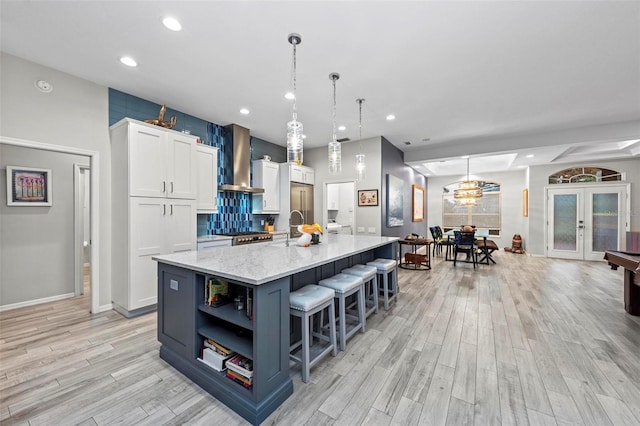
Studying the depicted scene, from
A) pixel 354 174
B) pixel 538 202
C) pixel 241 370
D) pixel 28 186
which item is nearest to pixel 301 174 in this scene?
pixel 354 174

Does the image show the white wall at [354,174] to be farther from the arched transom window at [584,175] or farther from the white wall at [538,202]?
the arched transom window at [584,175]

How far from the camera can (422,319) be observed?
303 cm

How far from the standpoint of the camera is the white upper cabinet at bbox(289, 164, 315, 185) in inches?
221

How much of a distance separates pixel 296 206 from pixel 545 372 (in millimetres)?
4602

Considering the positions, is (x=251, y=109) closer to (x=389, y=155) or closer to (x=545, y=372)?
(x=389, y=155)

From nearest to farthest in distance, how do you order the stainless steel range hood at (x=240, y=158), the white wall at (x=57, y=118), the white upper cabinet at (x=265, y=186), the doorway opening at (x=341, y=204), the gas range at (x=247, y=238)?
the white wall at (x=57, y=118) < the gas range at (x=247, y=238) < the stainless steel range hood at (x=240, y=158) < the white upper cabinet at (x=265, y=186) < the doorway opening at (x=341, y=204)

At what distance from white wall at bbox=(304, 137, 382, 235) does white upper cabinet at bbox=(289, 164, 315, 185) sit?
0.17 metres

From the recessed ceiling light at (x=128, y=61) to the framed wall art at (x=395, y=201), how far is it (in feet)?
15.3

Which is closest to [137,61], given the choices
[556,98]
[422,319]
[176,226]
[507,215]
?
[176,226]

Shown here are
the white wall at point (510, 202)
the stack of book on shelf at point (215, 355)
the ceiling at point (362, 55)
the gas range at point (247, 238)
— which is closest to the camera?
the stack of book on shelf at point (215, 355)

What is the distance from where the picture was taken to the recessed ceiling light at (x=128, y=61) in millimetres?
2680

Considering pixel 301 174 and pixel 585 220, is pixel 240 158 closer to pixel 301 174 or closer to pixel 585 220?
pixel 301 174

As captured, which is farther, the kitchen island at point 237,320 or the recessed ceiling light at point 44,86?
the recessed ceiling light at point 44,86

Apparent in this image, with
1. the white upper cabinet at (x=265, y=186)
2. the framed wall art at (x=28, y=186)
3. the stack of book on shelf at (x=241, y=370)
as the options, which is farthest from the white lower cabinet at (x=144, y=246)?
the stack of book on shelf at (x=241, y=370)
